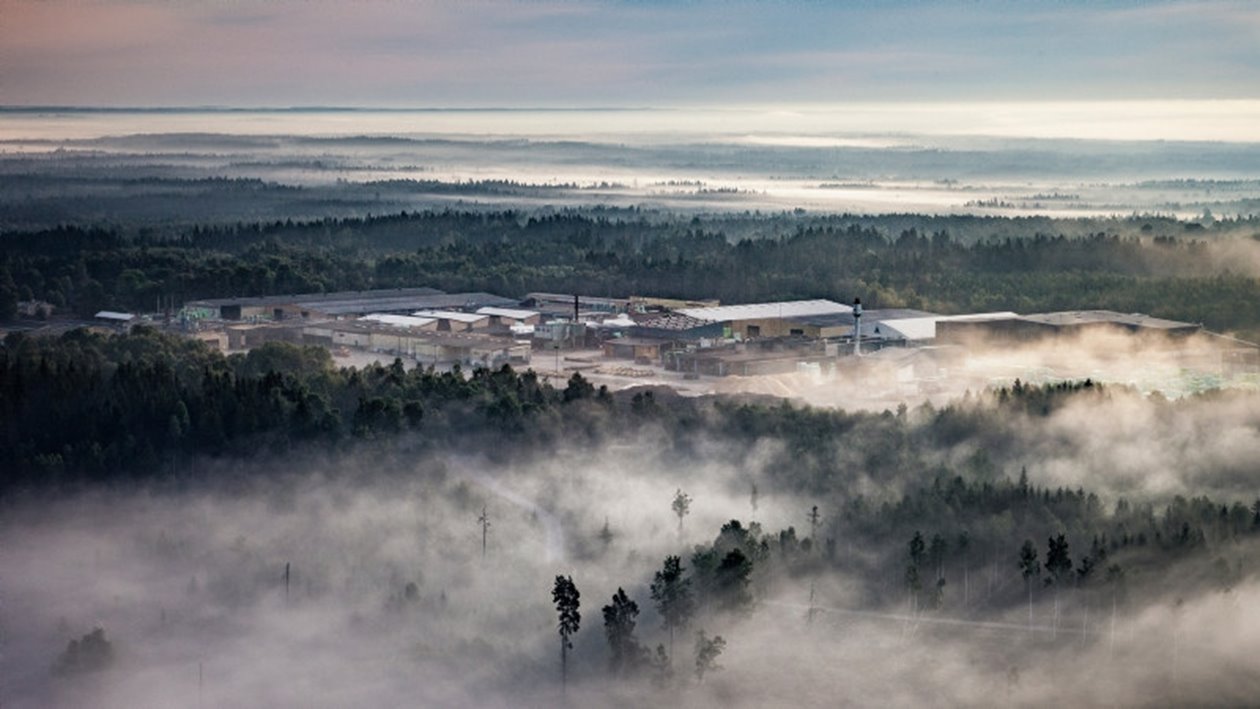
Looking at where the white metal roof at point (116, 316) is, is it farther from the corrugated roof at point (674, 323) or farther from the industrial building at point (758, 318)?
the industrial building at point (758, 318)

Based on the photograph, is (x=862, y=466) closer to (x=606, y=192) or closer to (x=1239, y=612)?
(x=1239, y=612)

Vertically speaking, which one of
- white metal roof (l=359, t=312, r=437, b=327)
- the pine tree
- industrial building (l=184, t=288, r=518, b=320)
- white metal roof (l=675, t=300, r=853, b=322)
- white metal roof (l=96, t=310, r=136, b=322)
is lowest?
the pine tree

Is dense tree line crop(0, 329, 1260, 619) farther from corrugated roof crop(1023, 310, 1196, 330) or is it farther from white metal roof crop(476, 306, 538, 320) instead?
white metal roof crop(476, 306, 538, 320)

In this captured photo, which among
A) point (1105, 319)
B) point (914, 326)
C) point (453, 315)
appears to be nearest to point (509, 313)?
point (453, 315)

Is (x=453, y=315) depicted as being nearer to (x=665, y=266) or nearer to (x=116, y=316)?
(x=116, y=316)

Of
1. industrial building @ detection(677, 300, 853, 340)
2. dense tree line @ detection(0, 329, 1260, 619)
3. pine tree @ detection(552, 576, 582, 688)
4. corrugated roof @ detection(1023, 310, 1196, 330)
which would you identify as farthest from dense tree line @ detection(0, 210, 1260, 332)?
pine tree @ detection(552, 576, 582, 688)

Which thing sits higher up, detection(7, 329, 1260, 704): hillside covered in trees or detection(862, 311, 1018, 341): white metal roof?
detection(862, 311, 1018, 341): white metal roof

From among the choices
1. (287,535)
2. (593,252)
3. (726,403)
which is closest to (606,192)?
(593,252)
